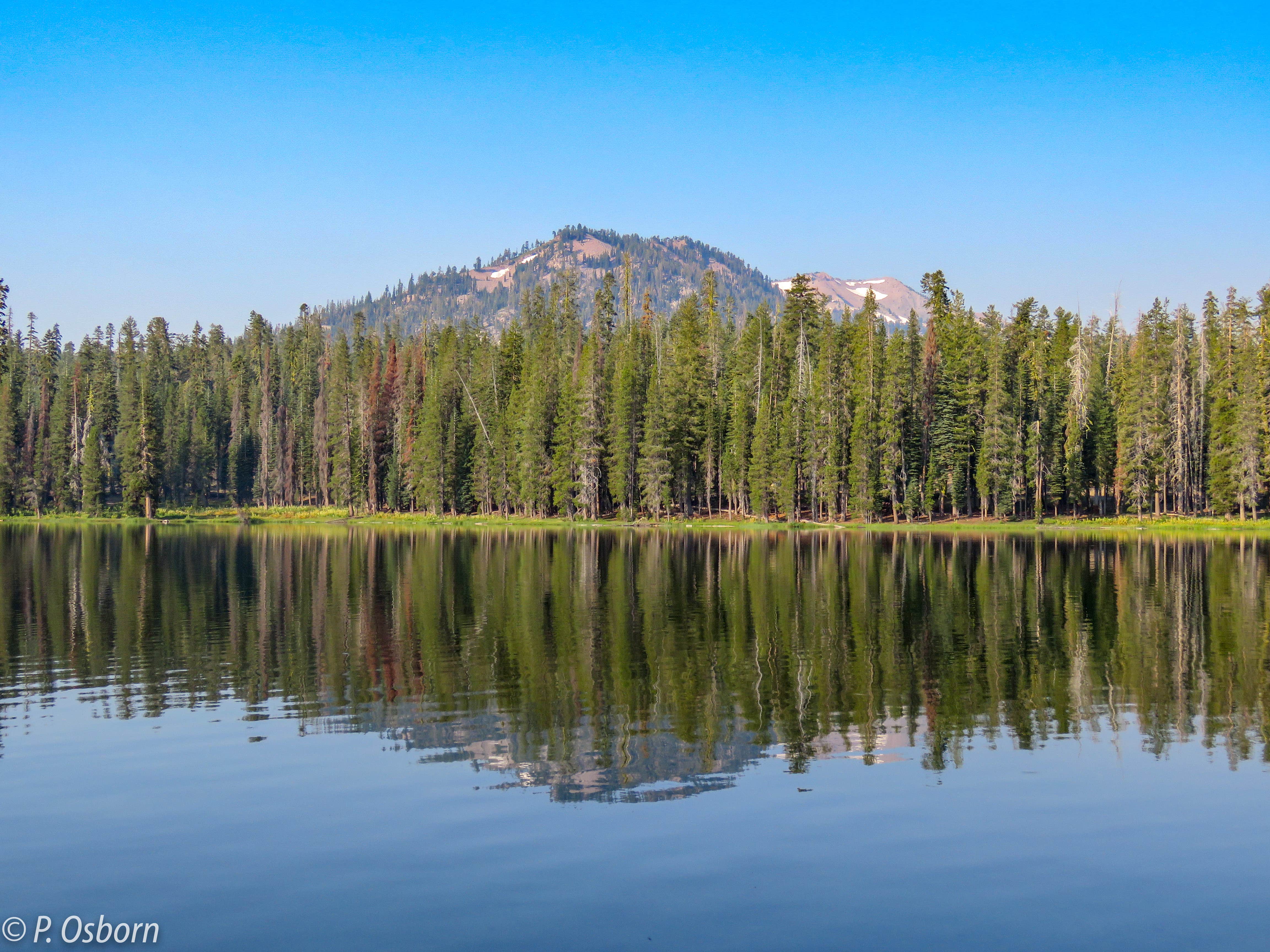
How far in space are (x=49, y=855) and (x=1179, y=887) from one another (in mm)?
14393

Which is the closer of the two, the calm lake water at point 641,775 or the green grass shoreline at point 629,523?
the calm lake water at point 641,775

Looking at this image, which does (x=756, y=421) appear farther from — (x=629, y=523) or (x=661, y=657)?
(x=661, y=657)

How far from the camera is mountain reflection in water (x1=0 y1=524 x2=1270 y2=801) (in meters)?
19.1

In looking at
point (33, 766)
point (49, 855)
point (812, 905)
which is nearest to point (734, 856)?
point (812, 905)

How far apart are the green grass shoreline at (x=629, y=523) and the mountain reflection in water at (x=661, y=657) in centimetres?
4127

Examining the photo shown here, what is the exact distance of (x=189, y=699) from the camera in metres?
22.6

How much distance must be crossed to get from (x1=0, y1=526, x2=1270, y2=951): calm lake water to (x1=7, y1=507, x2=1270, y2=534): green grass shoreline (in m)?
62.6

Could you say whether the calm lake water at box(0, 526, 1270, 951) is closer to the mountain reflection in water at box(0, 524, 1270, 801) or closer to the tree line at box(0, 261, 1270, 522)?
the mountain reflection in water at box(0, 524, 1270, 801)

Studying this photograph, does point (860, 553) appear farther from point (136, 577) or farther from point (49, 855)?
point (49, 855)

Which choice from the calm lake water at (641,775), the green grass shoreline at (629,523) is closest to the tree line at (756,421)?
the green grass shoreline at (629,523)

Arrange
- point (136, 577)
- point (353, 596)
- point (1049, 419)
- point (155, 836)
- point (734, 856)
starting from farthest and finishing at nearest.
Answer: point (1049, 419)
point (136, 577)
point (353, 596)
point (155, 836)
point (734, 856)

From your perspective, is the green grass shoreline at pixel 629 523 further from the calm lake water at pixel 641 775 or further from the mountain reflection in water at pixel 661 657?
the calm lake water at pixel 641 775

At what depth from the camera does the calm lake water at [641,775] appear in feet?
37.1

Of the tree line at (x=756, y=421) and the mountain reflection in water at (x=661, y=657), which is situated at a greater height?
the tree line at (x=756, y=421)
